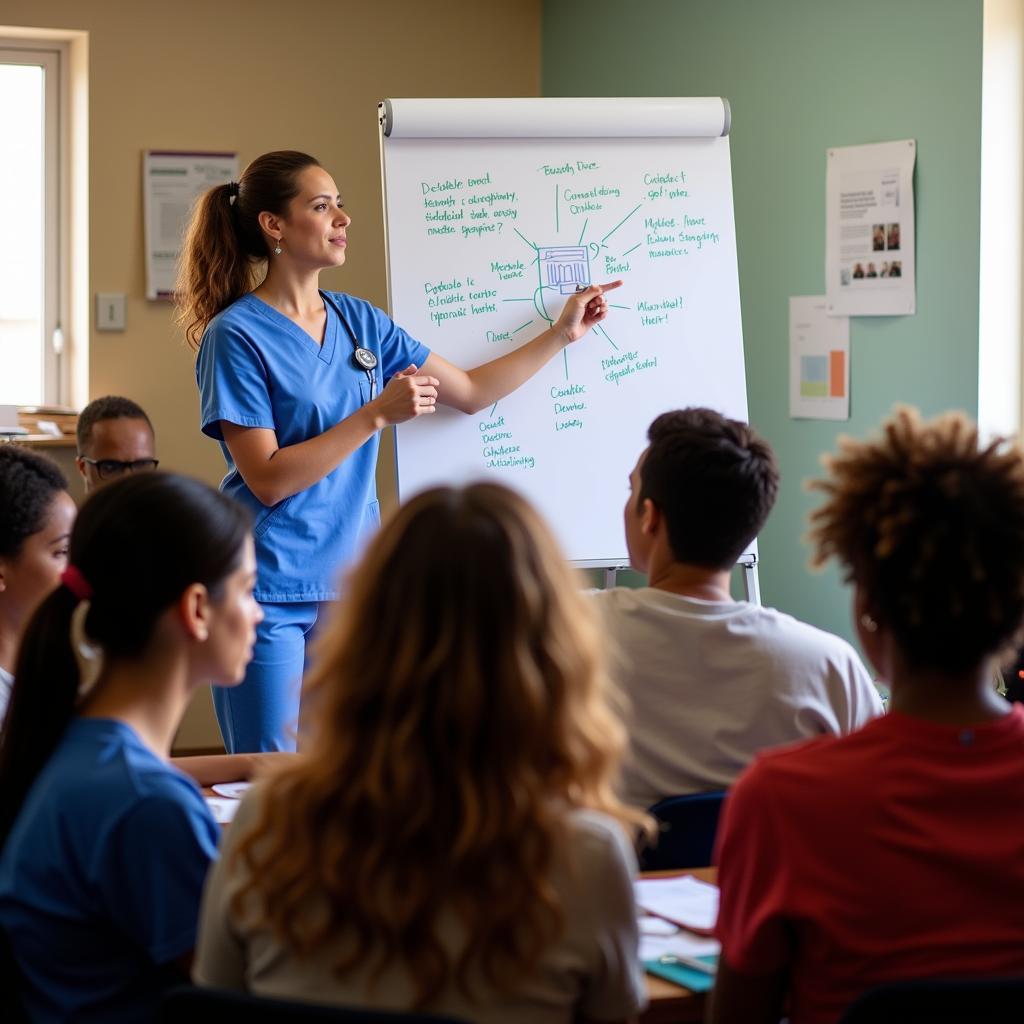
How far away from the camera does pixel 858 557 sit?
1347 mm

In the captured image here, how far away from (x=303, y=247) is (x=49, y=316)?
207 centimetres

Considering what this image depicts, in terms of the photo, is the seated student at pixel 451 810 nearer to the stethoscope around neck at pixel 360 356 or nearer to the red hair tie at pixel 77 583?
the red hair tie at pixel 77 583

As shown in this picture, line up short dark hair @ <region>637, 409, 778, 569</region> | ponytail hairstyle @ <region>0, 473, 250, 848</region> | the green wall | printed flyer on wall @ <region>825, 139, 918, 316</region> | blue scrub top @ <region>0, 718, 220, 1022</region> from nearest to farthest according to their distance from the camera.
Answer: blue scrub top @ <region>0, 718, 220, 1022</region>, ponytail hairstyle @ <region>0, 473, 250, 848</region>, short dark hair @ <region>637, 409, 778, 569</region>, the green wall, printed flyer on wall @ <region>825, 139, 918, 316</region>

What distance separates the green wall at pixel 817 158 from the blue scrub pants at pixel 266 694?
4.74ft

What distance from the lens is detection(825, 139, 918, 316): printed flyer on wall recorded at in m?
A: 3.42

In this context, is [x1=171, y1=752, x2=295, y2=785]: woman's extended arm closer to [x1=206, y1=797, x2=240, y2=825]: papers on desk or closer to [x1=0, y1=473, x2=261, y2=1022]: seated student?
[x1=206, y1=797, x2=240, y2=825]: papers on desk

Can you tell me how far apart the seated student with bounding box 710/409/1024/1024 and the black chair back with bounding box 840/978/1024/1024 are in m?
0.13

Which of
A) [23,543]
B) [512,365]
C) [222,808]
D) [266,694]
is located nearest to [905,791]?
[222,808]

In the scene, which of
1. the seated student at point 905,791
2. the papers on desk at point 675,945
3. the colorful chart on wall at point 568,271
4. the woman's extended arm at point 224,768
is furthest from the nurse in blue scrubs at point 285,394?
the seated student at point 905,791

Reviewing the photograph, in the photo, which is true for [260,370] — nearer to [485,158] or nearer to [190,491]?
[485,158]

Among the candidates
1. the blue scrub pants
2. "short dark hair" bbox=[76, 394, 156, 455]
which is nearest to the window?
"short dark hair" bbox=[76, 394, 156, 455]

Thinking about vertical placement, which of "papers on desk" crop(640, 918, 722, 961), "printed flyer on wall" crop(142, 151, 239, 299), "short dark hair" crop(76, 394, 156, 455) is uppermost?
"printed flyer on wall" crop(142, 151, 239, 299)

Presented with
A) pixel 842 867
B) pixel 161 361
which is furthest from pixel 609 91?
pixel 842 867

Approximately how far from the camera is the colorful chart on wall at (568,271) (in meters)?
3.23
